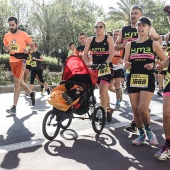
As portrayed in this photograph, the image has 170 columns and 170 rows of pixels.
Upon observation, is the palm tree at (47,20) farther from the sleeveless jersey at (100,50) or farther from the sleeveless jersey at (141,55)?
the sleeveless jersey at (141,55)

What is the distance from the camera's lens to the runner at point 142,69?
4.64 m

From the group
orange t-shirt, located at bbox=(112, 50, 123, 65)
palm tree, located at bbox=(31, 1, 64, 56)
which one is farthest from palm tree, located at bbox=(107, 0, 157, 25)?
orange t-shirt, located at bbox=(112, 50, 123, 65)

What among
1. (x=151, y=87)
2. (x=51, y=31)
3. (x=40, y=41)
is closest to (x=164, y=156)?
(x=151, y=87)

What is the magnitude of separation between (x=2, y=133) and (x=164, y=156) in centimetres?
269

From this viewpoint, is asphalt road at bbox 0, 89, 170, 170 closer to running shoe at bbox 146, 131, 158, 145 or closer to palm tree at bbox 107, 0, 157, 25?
running shoe at bbox 146, 131, 158, 145

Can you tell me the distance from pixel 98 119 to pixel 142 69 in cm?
133

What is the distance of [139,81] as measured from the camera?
471 cm

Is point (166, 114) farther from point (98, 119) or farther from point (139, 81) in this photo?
point (98, 119)

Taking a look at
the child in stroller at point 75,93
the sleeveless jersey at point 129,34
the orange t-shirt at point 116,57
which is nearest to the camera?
the child in stroller at point 75,93

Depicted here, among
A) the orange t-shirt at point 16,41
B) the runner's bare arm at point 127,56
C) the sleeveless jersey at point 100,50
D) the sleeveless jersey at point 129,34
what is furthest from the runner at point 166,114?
the orange t-shirt at point 16,41

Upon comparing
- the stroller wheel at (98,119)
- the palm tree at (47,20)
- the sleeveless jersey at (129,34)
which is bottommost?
the stroller wheel at (98,119)

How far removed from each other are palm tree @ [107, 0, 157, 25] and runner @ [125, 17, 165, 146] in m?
37.3

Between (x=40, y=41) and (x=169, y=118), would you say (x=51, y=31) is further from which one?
(x=169, y=118)

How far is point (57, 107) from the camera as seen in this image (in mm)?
5012
